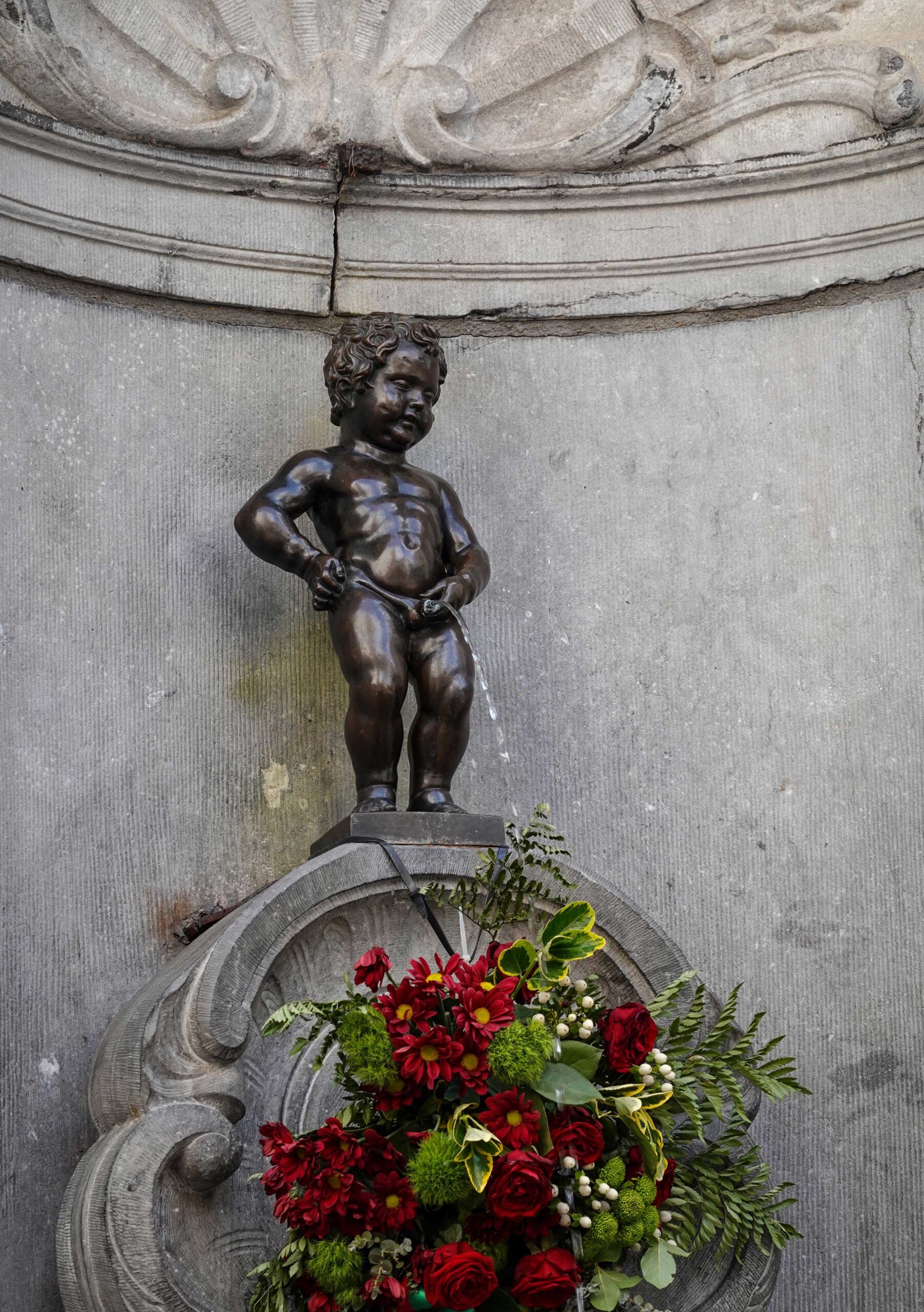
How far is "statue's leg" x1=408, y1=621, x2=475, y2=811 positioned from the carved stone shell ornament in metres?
1.40

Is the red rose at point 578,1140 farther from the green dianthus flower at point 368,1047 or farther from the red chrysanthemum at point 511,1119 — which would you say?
the green dianthus flower at point 368,1047

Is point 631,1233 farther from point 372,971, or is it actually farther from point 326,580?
point 326,580

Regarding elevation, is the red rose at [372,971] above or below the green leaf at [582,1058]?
above

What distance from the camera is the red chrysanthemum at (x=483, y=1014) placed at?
209 cm

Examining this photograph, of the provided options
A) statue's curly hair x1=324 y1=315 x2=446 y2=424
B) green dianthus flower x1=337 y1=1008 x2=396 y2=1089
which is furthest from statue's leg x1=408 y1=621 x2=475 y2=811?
green dianthus flower x1=337 y1=1008 x2=396 y2=1089

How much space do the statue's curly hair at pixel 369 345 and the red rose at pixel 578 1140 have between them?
159 cm

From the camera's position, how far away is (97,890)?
3.06m

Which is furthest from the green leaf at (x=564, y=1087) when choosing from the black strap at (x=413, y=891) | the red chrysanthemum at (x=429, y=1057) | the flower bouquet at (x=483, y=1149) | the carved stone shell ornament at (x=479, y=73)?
the carved stone shell ornament at (x=479, y=73)

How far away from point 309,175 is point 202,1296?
2.47m

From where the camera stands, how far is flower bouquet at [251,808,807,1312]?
6.77 feet

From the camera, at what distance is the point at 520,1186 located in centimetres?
201

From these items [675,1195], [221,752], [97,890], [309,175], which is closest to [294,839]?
[221,752]

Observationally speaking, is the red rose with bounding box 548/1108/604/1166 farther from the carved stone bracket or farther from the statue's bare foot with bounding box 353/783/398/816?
the statue's bare foot with bounding box 353/783/398/816

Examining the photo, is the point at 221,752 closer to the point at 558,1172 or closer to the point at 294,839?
the point at 294,839
